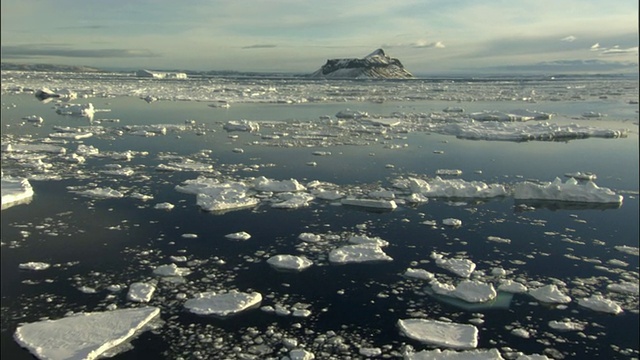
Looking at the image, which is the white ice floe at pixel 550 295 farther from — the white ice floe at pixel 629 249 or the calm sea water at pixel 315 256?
the white ice floe at pixel 629 249

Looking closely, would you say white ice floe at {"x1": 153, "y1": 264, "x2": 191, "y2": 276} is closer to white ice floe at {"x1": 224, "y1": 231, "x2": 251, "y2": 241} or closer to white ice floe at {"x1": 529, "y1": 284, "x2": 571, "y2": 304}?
white ice floe at {"x1": 224, "y1": 231, "x2": 251, "y2": 241}

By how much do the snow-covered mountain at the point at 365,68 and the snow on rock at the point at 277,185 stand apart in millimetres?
88948

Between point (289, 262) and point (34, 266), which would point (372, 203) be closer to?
point (289, 262)

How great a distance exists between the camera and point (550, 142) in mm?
20219

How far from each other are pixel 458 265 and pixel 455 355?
2.37 m

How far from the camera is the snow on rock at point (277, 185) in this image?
11.2 m

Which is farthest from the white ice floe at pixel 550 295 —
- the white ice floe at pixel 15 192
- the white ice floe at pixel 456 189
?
the white ice floe at pixel 15 192

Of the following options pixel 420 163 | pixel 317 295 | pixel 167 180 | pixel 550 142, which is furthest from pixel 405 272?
pixel 550 142

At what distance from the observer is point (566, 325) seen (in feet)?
18.9

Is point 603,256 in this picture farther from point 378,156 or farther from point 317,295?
point 378,156

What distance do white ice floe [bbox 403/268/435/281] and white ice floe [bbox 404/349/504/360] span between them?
1811 millimetres

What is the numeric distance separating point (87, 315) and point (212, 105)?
28.8 m

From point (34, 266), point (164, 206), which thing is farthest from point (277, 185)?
point (34, 266)

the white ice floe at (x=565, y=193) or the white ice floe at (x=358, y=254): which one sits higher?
the white ice floe at (x=565, y=193)
